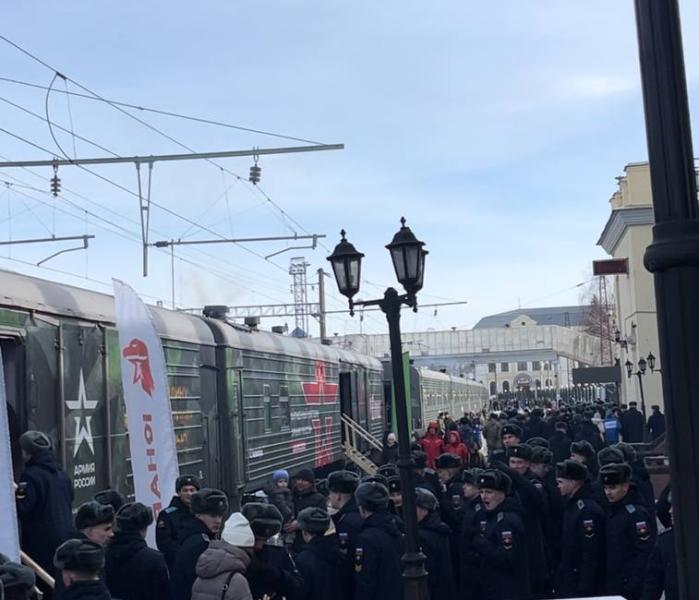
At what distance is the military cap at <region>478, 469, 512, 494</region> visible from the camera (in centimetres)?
646

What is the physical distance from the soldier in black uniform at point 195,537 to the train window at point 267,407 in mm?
8559

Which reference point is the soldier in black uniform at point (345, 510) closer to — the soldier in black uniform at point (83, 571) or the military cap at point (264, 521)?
the military cap at point (264, 521)

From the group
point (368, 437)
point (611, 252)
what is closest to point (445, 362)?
point (611, 252)

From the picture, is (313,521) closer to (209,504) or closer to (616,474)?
(209,504)

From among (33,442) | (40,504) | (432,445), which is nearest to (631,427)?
(432,445)

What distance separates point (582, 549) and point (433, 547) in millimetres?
995

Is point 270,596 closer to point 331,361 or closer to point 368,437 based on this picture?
point 331,361

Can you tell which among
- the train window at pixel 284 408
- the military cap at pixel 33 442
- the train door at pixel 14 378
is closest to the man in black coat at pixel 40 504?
the military cap at pixel 33 442

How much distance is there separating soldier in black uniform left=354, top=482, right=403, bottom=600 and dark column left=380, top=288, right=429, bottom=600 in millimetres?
124

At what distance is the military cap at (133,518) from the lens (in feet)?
16.7

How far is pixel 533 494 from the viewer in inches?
293

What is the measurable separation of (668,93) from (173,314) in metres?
9.28

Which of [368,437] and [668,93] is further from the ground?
[668,93]

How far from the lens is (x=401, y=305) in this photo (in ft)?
24.0
